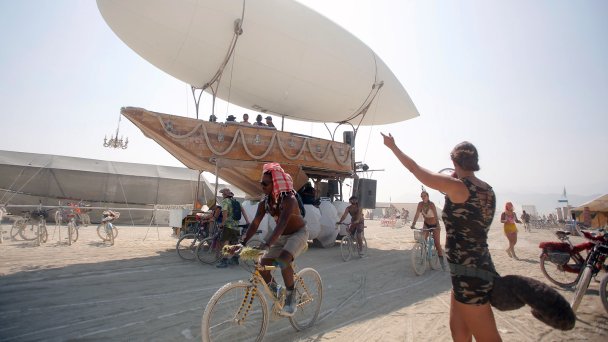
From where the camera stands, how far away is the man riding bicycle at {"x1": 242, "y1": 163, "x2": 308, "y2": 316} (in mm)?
3320

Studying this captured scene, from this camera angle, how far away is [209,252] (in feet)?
27.3

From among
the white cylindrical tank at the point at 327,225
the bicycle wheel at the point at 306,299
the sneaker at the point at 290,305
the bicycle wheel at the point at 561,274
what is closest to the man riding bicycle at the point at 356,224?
the white cylindrical tank at the point at 327,225

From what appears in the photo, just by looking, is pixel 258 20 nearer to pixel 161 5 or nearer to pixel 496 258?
pixel 161 5

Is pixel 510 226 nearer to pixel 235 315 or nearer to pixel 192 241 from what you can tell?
pixel 192 241

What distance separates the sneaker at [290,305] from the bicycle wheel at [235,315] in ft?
0.88

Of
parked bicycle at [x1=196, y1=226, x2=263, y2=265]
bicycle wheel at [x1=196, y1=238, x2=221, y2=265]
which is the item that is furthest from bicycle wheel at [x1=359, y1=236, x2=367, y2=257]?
bicycle wheel at [x1=196, y1=238, x2=221, y2=265]

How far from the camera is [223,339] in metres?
3.03

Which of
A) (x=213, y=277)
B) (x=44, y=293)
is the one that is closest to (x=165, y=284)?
(x=213, y=277)

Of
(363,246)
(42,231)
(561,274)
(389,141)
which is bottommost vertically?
(42,231)

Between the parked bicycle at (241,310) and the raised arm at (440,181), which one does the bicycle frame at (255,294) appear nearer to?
the parked bicycle at (241,310)

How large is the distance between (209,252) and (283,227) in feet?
19.0

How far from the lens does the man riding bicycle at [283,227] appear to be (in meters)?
3.32

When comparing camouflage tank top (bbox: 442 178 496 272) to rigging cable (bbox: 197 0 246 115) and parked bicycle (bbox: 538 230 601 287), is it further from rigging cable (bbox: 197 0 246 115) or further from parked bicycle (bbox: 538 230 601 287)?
rigging cable (bbox: 197 0 246 115)

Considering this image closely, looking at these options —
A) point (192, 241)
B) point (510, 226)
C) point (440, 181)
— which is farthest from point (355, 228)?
point (440, 181)
